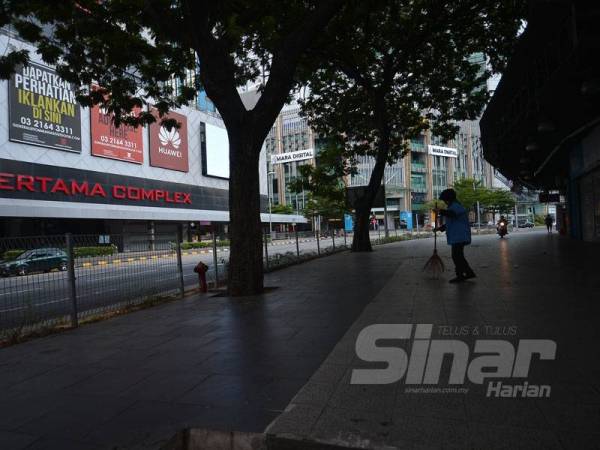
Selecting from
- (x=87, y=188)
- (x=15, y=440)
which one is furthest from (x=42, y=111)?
(x=15, y=440)

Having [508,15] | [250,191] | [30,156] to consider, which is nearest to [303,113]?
[508,15]

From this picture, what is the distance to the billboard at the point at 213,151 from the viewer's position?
49.5m

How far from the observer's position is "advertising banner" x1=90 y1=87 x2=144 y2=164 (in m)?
35.0

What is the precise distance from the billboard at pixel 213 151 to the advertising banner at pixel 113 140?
1016 centimetres

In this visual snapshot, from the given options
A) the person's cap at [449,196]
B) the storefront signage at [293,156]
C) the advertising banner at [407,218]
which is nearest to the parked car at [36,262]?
the person's cap at [449,196]

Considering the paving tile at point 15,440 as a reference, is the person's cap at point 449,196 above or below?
above

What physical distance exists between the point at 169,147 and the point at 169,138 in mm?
901

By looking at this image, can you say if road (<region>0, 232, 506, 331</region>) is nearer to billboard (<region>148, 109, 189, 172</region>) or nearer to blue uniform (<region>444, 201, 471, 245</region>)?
blue uniform (<region>444, 201, 471, 245</region>)

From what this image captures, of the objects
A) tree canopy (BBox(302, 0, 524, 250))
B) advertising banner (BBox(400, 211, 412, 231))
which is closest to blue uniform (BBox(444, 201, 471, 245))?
tree canopy (BBox(302, 0, 524, 250))

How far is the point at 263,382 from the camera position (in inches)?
138

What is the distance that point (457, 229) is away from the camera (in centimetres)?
796

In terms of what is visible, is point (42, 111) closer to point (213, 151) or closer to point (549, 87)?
point (213, 151)

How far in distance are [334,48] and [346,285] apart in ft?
28.9

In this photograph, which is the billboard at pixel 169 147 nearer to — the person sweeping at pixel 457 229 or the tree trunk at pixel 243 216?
the tree trunk at pixel 243 216
